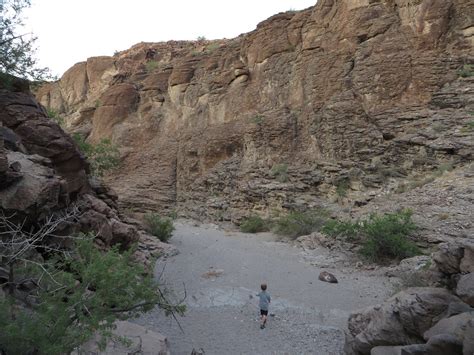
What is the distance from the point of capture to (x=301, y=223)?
55.8ft

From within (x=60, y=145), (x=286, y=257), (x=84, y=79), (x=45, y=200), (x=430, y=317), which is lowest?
(x=286, y=257)

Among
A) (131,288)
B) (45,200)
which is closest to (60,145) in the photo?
(45,200)

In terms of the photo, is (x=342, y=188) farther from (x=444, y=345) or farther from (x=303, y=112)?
Answer: (x=444, y=345)

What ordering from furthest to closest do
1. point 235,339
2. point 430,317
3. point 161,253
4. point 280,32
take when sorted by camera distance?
point 280,32 < point 161,253 < point 235,339 < point 430,317

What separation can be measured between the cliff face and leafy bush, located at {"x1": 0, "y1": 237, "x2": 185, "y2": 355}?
1377cm

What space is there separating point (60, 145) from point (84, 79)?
1368 inches

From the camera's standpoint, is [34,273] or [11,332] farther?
[34,273]

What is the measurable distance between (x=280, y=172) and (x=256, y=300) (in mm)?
13165

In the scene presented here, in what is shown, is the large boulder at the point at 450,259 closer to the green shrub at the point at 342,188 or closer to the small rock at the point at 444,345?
the small rock at the point at 444,345

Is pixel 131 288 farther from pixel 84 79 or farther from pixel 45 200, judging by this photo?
pixel 84 79

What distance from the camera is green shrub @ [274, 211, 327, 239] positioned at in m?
16.8

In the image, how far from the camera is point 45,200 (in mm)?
7562

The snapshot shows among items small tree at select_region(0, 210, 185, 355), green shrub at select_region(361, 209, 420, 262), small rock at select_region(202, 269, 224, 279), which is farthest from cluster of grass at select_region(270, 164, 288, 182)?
small tree at select_region(0, 210, 185, 355)

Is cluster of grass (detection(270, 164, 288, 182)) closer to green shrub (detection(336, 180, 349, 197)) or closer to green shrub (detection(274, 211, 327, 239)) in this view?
green shrub (detection(336, 180, 349, 197))
